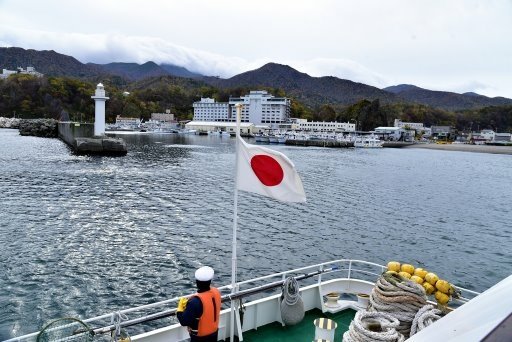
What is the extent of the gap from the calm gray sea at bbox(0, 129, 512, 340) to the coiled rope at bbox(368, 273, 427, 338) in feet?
35.2

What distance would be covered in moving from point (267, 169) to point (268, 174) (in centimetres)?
8

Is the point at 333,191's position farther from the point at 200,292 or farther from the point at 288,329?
the point at 200,292

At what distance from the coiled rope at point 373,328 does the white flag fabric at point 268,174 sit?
80.8 inches

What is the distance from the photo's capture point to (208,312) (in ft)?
17.1

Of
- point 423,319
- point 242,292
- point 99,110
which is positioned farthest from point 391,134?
point 242,292

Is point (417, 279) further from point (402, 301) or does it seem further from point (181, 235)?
point (181, 235)

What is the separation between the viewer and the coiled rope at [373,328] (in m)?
5.62

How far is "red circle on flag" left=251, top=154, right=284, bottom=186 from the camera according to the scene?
6195mm

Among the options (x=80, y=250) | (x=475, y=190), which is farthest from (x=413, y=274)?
(x=475, y=190)

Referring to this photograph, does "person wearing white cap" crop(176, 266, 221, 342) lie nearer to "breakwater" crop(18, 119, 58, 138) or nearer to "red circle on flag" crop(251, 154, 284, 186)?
"red circle on flag" crop(251, 154, 284, 186)

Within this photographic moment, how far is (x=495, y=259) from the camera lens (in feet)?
75.0

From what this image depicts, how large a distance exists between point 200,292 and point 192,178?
41650mm

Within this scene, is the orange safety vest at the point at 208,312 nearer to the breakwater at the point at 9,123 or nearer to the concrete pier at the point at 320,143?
the concrete pier at the point at 320,143

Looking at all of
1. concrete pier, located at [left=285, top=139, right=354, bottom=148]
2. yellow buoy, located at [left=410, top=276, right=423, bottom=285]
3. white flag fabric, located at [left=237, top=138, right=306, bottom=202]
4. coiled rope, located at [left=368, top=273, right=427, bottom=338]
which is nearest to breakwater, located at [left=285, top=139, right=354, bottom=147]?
concrete pier, located at [left=285, top=139, right=354, bottom=148]
